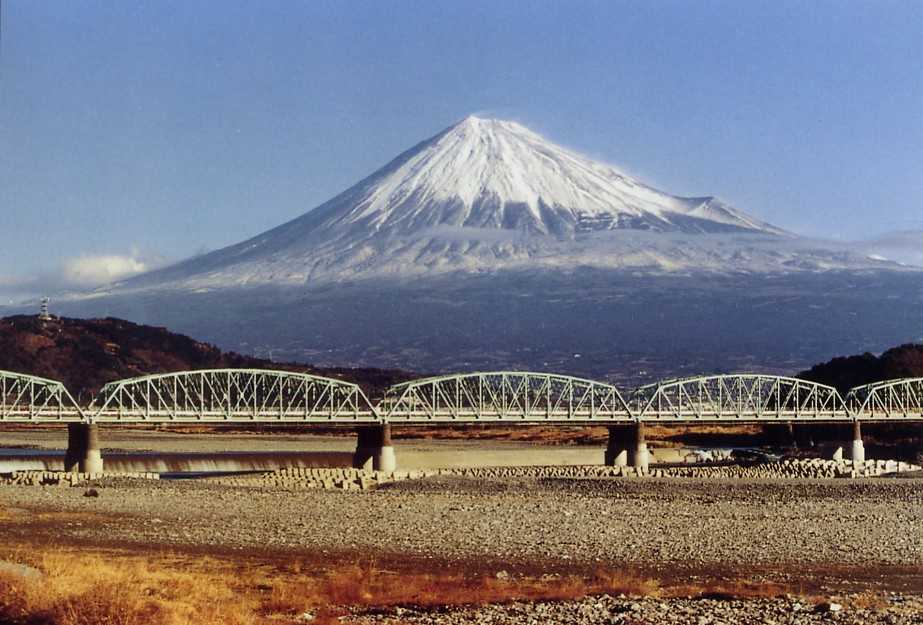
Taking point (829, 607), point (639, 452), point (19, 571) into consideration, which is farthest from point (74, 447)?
point (829, 607)

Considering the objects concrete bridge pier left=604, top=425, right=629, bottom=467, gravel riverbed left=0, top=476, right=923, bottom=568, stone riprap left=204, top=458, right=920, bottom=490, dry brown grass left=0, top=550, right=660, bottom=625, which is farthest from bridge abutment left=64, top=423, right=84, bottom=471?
dry brown grass left=0, top=550, right=660, bottom=625

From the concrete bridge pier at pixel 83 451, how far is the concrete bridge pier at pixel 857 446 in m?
48.4

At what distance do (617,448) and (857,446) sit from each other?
19023 millimetres

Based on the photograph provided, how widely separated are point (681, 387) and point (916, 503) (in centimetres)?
5268

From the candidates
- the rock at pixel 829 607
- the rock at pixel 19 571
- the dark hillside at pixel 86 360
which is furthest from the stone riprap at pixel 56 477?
the dark hillside at pixel 86 360

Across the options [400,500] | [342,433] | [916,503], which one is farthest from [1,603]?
[342,433]

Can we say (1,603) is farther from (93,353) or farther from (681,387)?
(93,353)

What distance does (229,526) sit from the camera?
45594mm

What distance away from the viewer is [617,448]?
3735 inches

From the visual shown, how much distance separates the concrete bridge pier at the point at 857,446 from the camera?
10206 centimetres

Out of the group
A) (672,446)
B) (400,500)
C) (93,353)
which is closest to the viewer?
(400,500)

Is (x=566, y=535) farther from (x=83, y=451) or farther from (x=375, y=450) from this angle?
(x=375, y=450)

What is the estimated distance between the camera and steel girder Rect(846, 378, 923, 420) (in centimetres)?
11262

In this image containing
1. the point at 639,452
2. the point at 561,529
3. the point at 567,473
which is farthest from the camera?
the point at 639,452
